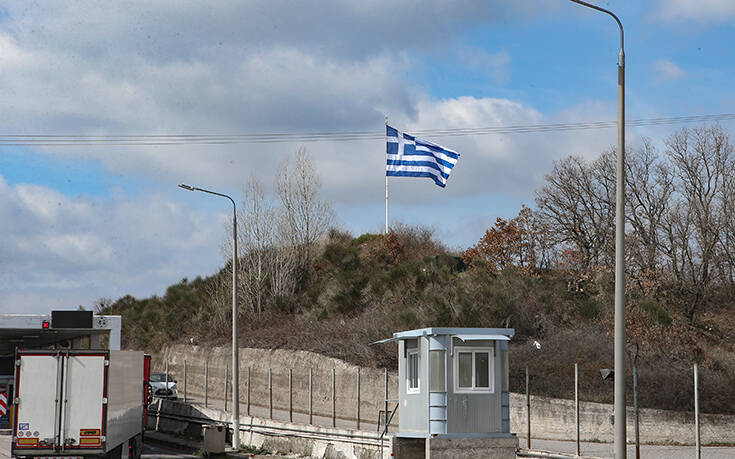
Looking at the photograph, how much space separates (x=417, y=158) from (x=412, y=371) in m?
19.2

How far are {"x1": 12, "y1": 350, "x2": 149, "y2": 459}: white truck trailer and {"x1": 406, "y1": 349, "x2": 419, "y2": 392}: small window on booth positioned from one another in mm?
Result: 7843

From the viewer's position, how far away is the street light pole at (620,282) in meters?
15.0

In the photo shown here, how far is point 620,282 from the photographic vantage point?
1574 cm

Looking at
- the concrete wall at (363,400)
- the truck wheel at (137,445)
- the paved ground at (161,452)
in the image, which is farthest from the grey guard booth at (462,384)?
the truck wheel at (137,445)

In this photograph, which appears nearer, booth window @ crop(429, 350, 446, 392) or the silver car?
booth window @ crop(429, 350, 446, 392)

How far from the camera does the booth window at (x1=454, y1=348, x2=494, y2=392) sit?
2242 cm

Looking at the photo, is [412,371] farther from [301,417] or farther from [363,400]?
[301,417]

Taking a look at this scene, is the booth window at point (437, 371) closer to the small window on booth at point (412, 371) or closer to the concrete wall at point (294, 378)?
the small window on booth at point (412, 371)

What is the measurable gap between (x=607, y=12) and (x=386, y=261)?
129ft

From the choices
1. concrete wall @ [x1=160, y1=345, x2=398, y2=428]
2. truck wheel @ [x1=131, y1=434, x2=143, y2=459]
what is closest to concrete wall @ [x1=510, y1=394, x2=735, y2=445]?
concrete wall @ [x1=160, y1=345, x2=398, y2=428]

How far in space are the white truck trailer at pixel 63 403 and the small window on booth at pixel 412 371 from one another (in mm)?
7843

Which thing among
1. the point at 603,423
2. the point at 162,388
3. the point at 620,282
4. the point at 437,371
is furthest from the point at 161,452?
the point at 620,282

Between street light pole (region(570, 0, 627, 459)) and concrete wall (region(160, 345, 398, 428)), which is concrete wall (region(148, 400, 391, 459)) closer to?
concrete wall (region(160, 345, 398, 428))

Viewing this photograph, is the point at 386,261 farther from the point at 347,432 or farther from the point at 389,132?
the point at 347,432
